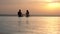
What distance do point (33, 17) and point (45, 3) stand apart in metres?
0.66

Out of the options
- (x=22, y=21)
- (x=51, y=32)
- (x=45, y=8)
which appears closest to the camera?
(x=51, y=32)

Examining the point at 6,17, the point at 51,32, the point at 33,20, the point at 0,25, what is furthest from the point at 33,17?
the point at 51,32

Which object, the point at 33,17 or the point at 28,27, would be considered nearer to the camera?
the point at 28,27

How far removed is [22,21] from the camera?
118 inches

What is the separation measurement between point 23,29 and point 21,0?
148 centimetres

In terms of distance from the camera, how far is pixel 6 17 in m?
3.27

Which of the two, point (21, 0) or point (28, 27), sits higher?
point (21, 0)

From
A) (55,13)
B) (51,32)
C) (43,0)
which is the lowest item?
(51,32)

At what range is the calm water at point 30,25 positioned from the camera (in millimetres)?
2426

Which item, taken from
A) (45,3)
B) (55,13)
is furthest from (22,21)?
(45,3)

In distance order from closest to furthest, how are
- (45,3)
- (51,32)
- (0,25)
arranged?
1. (51,32)
2. (0,25)
3. (45,3)

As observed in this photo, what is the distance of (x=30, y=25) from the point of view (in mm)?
2730

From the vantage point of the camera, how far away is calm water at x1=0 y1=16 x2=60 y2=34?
95.5 inches

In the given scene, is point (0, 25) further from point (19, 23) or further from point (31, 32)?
point (31, 32)
